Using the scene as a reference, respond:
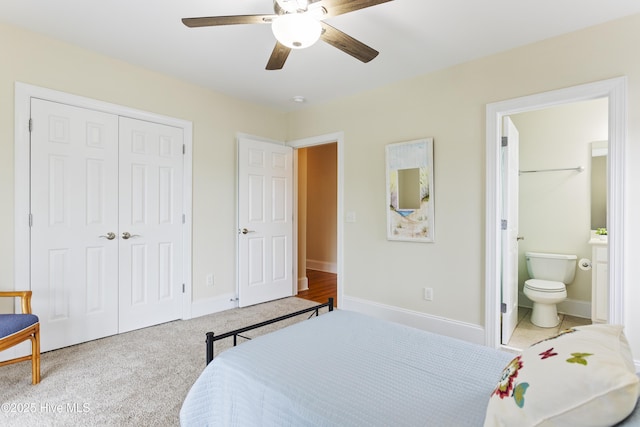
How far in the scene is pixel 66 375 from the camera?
226cm

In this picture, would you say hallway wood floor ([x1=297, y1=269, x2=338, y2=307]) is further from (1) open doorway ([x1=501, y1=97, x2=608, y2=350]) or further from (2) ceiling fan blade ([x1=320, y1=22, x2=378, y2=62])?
(2) ceiling fan blade ([x1=320, y1=22, x2=378, y2=62])

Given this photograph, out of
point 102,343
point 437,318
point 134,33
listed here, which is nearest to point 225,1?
point 134,33

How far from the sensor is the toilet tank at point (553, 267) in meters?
3.47

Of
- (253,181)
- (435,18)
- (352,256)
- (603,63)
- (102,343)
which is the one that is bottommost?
(102,343)

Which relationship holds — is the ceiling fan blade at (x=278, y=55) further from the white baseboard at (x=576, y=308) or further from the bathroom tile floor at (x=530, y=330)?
the white baseboard at (x=576, y=308)

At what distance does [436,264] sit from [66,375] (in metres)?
3.06

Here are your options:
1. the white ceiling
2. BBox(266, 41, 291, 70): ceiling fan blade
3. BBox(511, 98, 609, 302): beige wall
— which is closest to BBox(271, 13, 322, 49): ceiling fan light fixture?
BBox(266, 41, 291, 70): ceiling fan blade

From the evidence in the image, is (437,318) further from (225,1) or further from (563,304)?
(225,1)

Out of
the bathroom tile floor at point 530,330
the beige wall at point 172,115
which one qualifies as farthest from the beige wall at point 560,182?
the beige wall at point 172,115

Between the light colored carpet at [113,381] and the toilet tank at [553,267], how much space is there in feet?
9.63

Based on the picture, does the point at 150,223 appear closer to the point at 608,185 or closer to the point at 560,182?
the point at 608,185

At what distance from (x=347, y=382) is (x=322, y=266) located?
548 cm

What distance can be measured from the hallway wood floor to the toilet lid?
211cm

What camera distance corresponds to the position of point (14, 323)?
2041 mm
